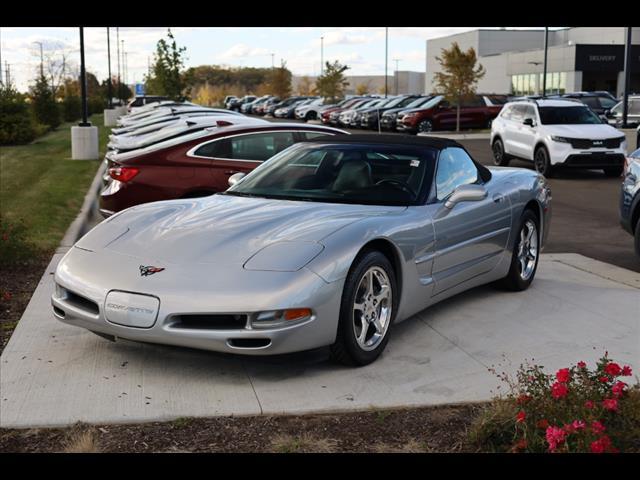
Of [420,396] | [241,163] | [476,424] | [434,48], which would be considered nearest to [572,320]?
[420,396]

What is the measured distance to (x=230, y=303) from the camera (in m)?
4.83

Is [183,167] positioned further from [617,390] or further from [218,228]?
[617,390]

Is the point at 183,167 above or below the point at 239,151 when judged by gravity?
below

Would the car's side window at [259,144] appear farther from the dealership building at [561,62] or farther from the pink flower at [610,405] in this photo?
the dealership building at [561,62]

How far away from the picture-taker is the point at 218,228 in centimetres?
552

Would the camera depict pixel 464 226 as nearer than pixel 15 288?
Yes

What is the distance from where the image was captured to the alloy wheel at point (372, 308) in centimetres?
535

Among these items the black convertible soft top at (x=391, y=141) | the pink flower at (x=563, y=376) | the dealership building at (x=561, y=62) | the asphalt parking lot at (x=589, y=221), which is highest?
the dealership building at (x=561, y=62)

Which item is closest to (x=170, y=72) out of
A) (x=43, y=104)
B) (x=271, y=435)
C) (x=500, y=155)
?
(x=43, y=104)

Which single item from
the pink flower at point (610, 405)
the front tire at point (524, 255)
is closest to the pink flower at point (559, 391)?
the pink flower at point (610, 405)

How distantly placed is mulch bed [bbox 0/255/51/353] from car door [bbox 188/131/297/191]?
2.08 m

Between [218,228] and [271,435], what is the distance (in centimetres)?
167

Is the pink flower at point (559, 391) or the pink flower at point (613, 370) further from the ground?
the pink flower at point (613, 370)

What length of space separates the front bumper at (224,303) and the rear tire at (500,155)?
16.7 metres
